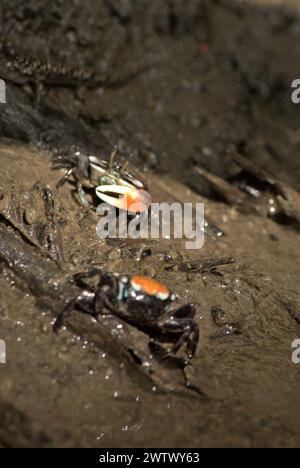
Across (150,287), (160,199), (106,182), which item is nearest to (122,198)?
(106,182)

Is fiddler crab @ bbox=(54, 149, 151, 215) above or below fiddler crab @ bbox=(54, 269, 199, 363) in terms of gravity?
above

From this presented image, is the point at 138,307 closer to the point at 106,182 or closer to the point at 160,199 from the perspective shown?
the point at 106,182

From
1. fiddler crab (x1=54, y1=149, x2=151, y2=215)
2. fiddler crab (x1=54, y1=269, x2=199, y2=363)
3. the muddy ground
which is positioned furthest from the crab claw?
fiddler crab (x1=54, y1=269, x2=199, y2=363)

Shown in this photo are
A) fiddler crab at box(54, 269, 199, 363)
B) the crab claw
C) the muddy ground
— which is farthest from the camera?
the crab claw

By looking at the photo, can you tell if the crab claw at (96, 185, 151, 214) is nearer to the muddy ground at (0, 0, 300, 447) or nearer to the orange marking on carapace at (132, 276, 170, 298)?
the muddy ground at (0, 0, 300, 447)

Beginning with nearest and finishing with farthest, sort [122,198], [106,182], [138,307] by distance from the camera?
[138,307], [122,198], [106,182]

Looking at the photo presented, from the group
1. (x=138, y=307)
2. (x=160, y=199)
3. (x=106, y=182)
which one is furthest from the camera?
(x=160, y=199)

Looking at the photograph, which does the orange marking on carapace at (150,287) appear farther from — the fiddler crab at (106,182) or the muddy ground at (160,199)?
the fiddler crab at (106,182)
